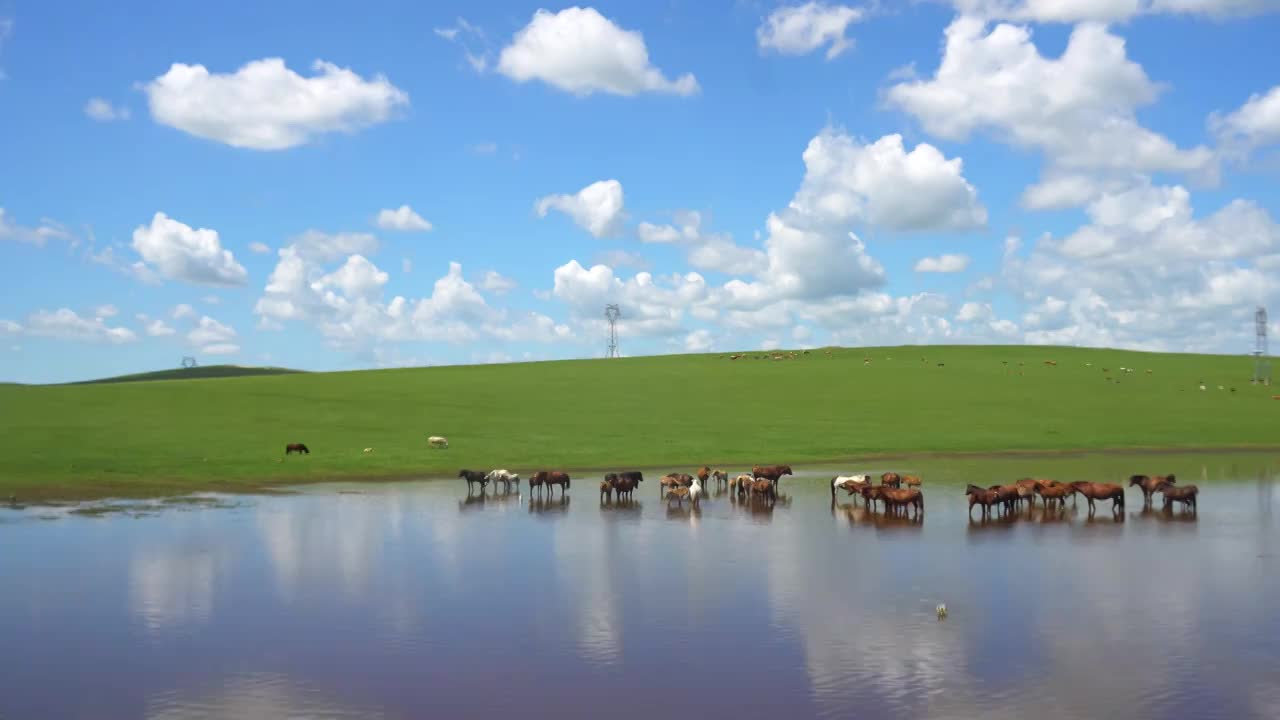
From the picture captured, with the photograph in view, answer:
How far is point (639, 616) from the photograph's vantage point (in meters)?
17.1

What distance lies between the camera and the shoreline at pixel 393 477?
118ft

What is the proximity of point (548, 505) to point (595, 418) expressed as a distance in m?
31.6

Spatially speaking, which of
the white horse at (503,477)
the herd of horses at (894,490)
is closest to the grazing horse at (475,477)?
the herd of horses at (894,490)

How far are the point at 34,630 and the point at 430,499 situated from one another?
62.6ft

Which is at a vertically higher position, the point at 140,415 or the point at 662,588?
the point at 140,415

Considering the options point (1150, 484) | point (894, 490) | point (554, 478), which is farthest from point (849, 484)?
point (554, 478)

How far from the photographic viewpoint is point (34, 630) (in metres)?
16.8

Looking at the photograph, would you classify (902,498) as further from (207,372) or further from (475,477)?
(207,372)

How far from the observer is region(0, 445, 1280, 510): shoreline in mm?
35875

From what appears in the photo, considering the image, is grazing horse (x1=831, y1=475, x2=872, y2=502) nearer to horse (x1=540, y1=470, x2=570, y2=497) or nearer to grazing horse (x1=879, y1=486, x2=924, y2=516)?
grazing horse (x1=879, y1=486, x2=924, y2=516)

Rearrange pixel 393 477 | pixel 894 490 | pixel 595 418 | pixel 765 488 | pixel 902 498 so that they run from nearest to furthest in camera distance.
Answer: pixel 902 498 < pixel 894 490 < pixel 765 488 < pixel 393 477 < pixel 595 418

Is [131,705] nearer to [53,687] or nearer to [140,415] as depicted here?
[53,687]

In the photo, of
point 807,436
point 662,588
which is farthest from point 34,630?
point 807,436

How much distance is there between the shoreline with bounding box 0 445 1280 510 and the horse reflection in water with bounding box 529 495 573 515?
883 centimetres
